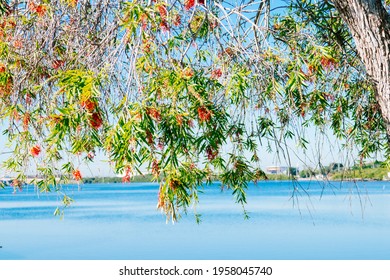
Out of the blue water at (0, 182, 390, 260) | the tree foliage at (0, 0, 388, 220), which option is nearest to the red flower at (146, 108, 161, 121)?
the tree foliage at (0, 0, 388, 220)

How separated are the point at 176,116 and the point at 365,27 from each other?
5.16 feet

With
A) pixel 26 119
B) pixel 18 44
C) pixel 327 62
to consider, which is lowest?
pixel 26 119

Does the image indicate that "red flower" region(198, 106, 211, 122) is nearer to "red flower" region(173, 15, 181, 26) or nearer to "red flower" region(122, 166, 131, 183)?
"red flower" region(122, 166, 131, 183)

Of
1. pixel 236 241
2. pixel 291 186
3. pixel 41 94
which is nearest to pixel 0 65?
pixel 41 94

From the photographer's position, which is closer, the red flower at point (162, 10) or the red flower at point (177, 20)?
the red flower at point (162, 10)

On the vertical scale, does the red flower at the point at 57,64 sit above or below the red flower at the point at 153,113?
above

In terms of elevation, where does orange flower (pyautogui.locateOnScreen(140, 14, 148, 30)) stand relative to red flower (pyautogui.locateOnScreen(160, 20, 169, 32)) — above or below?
below

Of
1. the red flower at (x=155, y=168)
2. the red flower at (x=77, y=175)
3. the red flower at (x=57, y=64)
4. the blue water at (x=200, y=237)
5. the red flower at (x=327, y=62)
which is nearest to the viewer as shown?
the red flower at (x=155, y=168)

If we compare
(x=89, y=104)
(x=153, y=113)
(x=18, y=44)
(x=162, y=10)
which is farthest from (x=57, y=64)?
(x=153, y=113)

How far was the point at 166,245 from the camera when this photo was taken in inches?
1066

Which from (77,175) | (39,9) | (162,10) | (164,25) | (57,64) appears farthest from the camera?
(57,64)

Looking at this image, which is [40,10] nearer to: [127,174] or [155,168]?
[155,168]

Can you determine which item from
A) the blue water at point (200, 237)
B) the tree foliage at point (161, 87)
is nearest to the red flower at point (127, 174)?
the tree foliage at point (161, 87)

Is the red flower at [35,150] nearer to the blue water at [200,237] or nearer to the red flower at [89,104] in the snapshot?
the red flower at [89,104]
